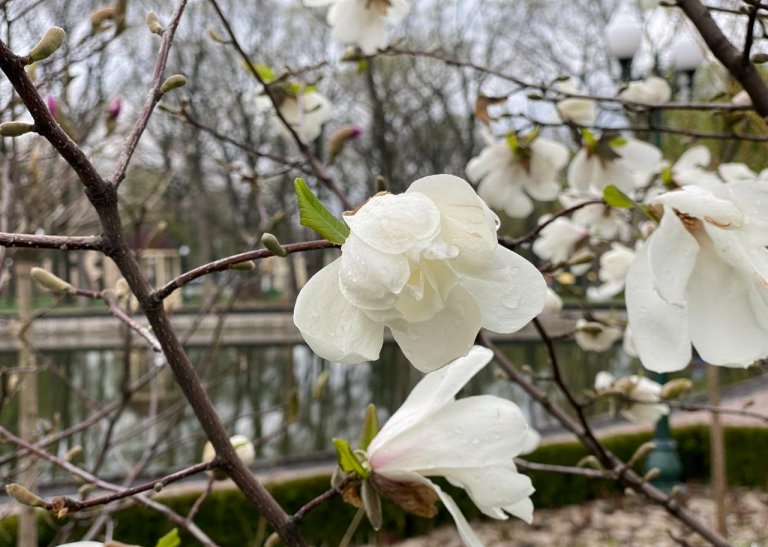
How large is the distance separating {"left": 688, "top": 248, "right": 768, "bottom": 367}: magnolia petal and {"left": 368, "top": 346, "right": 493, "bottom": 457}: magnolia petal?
14 centimetres

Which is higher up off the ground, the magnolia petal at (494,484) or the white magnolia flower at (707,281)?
the white magnolia flower at (707,281)

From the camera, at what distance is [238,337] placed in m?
13.3

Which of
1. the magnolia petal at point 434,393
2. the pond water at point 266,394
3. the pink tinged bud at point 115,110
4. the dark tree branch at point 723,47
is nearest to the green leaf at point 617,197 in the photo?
the magnolia petal at point 434,393

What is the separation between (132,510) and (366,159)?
8989 mm

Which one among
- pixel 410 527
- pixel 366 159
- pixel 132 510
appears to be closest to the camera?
pixel 132 510

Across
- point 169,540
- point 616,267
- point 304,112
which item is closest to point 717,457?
point 616,267

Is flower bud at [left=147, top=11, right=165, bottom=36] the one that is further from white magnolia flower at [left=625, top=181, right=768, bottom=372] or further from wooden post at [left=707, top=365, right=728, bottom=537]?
wooden post at [left=707, top=365, right=728, bottom=537]

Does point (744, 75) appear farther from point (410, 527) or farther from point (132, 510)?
point (410, 527)

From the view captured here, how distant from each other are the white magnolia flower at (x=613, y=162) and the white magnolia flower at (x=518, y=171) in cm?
7

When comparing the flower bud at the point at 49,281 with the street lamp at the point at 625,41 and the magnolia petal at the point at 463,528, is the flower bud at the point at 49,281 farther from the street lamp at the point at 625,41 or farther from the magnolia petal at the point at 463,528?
the street lamp at the point at 625,41

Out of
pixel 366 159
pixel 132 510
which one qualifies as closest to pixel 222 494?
pixel 132 510

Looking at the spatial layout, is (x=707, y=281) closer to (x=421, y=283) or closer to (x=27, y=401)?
(x=421, y=283)

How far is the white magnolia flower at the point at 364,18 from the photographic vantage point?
42.5 inches

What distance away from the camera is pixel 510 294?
1.31ft
